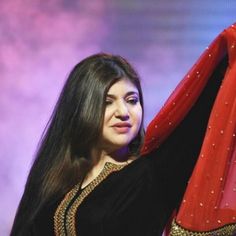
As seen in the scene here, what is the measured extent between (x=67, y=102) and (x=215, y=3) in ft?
2.52

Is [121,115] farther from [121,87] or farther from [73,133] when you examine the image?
[73,133]

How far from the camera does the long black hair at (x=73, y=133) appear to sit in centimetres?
167

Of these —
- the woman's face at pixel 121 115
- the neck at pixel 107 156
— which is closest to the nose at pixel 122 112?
the woman's face at pixel 121 115

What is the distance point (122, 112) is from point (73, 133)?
193 millimetres

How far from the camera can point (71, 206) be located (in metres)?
1.66

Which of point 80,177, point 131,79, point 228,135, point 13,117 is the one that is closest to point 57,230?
point 80,177

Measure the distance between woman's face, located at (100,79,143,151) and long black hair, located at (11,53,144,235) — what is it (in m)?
0.02

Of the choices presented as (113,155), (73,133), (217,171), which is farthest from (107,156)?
(217,171)

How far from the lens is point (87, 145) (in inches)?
68.6

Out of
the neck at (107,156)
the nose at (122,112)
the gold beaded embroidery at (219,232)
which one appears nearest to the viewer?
the gold beaded embroidery at (219,232)

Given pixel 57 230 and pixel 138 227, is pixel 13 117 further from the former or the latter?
pixel 138 227

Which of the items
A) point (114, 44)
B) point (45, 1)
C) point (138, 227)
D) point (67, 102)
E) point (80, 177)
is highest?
point (45, 1)

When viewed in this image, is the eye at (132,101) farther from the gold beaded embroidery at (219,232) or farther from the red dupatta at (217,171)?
the gold beaded embroidery at (219,232)

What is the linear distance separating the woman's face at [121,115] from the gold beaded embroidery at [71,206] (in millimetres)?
80
